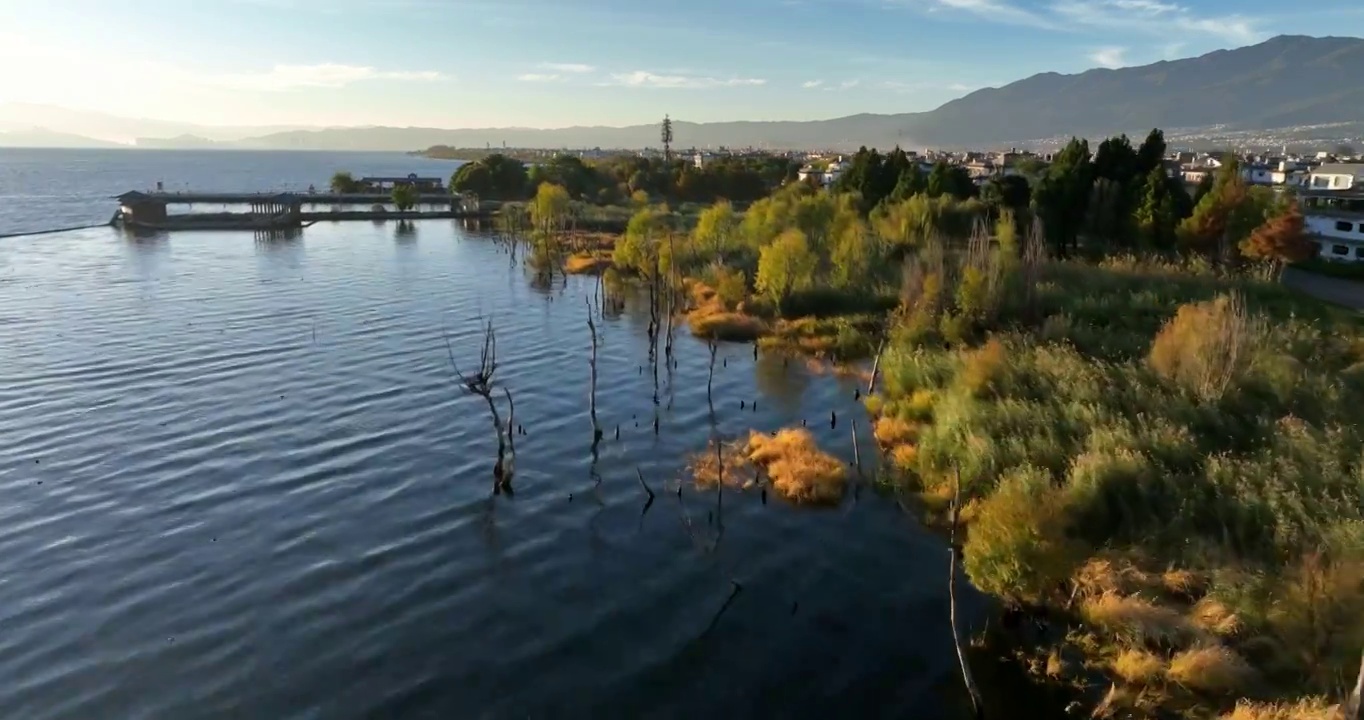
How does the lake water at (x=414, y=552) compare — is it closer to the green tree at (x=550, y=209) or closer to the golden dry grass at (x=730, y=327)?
the golden dry grass at (x=730, y=327)

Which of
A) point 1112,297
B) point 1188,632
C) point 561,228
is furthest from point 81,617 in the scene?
point 561,228

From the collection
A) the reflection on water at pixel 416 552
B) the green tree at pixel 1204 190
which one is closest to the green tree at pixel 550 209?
the reflection on water at pixel 416 552

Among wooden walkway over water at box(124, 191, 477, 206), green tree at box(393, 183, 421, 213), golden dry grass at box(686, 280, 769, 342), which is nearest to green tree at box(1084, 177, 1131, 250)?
golden dry grass at box(686, 280, 769, 342)

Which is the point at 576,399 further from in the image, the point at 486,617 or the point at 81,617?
the point at 81,617

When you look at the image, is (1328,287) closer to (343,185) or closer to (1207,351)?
(1207,351)

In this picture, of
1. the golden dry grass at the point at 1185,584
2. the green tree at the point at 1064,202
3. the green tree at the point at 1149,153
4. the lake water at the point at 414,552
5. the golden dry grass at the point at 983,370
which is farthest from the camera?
the green tree at the point at 1149,153

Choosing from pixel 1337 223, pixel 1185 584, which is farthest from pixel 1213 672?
→ pixel 1337 223
